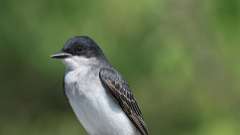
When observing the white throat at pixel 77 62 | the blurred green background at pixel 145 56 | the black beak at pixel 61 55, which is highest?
the black beak at pixel 61 55

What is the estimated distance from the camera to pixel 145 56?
10.9 m

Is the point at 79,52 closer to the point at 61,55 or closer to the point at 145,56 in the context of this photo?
the point at 61,55

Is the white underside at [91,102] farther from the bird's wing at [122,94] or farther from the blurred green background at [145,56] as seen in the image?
the blurred green background at [145,56]

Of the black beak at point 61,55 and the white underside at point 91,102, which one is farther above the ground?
the black beak at point 61,55

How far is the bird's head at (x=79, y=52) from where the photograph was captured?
883 cm

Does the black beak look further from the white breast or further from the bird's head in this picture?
the white breast

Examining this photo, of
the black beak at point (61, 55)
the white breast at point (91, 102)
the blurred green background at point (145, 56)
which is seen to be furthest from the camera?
the blurred green background at point (145, 56)

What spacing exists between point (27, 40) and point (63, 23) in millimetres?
413

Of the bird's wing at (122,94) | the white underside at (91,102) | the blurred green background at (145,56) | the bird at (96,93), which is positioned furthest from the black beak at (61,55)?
the blurred green background at (145,56)

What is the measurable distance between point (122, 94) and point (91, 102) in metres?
0.33

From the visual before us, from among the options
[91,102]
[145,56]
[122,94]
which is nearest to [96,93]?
[91,102]

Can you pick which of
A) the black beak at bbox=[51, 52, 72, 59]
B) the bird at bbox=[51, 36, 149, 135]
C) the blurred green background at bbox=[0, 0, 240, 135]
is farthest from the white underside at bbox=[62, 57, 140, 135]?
the blurred green background at bbox=[0, 0, 240, 135]

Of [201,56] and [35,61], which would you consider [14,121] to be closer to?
[35,61]

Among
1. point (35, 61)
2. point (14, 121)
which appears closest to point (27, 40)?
point (35, 61)
